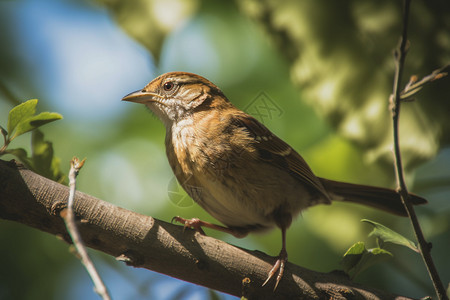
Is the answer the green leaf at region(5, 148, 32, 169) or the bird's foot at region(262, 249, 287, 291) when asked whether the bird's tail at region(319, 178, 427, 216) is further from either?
the green leaf at region(5, 148, 32, 169)

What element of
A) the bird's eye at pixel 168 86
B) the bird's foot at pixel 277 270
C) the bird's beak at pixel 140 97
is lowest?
the bird's foot at pixel 277 270

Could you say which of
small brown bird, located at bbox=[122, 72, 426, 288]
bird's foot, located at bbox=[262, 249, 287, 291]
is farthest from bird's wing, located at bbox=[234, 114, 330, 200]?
bird's foot, located at bbox=[262, 249, 287, 291]

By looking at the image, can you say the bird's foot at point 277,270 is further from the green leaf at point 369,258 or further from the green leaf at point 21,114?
the green leaf at point 21,114

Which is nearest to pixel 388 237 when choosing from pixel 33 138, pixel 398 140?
pixel 398 140

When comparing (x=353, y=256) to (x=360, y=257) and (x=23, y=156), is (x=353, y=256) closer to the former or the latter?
(x=360, y=257)

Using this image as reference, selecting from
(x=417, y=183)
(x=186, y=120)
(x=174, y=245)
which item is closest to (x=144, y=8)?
(x=186, y=120)

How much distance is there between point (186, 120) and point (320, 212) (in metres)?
1.43

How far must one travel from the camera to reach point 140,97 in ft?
13.1

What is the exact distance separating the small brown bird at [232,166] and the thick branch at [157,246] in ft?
1.08

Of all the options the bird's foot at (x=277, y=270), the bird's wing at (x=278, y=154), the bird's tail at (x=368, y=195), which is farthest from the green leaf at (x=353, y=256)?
the bird's tail at (x=368, y=195)

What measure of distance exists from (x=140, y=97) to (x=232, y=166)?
1.14 metres

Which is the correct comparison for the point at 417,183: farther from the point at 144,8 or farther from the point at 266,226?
the point at 144,8

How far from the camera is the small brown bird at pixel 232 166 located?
3.44 metres

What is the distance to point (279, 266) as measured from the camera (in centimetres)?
269
